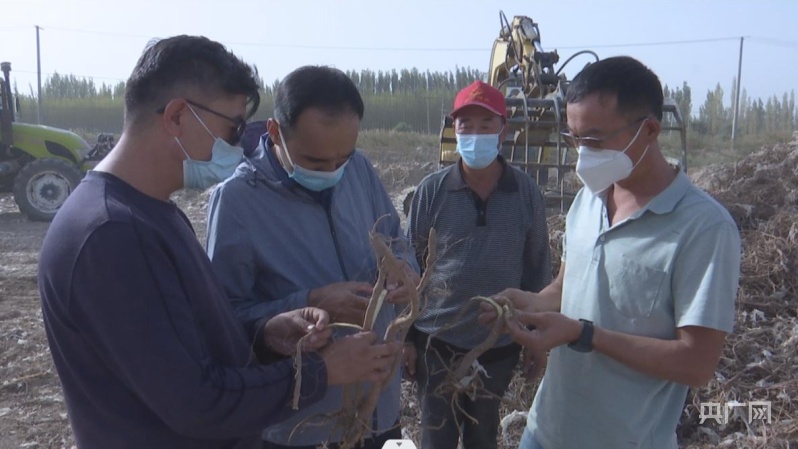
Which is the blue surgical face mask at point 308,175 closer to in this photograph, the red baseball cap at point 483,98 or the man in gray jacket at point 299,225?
the man in gray jacket at point 299,225

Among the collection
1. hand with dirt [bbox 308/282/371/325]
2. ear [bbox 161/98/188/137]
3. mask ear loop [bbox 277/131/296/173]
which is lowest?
hand with dirt [bbox 308/282/371/325]

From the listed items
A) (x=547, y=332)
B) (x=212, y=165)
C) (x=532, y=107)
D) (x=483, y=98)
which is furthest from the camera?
(x=532, y=107)

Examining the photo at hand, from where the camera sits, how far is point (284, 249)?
84.3 inches

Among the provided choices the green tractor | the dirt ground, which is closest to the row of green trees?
the green tractor

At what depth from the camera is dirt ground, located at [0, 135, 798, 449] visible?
410 centimetres

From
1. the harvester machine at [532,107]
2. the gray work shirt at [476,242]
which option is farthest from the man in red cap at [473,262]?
the harvester machine at [532,107]

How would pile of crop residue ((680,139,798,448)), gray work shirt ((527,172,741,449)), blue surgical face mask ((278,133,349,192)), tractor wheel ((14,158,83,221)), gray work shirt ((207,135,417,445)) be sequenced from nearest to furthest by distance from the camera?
gray work shirt ((527,172,741,449)) → gray work shirt ((207,135,417,445)) → blue surgical face mask ((278,133,349,192)) → pile of crop residue ((680,139,798,448)) → tractor wheel ((14,158,83,221))

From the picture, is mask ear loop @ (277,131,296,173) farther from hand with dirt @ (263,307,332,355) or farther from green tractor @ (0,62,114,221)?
green tractor @ (0,62,114,221)

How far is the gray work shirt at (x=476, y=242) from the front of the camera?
10.3ft

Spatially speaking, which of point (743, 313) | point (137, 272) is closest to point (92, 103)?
point (743, 313)

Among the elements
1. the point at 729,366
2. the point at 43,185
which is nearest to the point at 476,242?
the point at 729,366

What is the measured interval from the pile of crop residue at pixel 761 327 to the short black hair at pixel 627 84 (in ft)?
8.76

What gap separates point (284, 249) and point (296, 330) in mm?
372

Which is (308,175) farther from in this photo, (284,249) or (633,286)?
(633,286)
